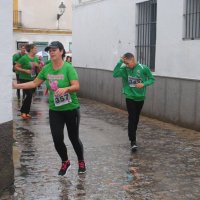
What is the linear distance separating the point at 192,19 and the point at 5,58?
5630mm

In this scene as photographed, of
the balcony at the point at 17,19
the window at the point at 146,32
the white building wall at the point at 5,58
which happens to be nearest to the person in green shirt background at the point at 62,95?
the white building wall at the point at 5,58

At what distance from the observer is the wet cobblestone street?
5.61 m

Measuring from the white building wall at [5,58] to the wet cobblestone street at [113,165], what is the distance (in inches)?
38.6

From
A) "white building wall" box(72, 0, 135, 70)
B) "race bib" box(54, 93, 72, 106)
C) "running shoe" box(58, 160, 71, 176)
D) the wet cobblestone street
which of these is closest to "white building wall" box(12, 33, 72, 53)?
"white building wall" box(72, 0, 135, 70)

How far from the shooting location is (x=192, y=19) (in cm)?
1019

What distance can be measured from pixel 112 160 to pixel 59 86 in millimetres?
1795

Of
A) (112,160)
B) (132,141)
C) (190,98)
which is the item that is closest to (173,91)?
(190,98)

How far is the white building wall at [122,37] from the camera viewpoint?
10344 mm

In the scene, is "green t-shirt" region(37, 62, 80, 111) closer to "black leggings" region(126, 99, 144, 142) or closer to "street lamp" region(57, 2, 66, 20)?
"black leggings" region(126, 99, 144, 142)

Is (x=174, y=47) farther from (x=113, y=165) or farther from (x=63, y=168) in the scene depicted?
(x=63, y=168)

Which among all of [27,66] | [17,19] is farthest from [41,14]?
[27,66]

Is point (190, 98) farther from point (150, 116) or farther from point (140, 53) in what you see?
point (140, 53)

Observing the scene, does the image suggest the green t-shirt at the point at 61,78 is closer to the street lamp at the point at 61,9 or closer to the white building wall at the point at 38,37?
the white building wall at the point at 38,37

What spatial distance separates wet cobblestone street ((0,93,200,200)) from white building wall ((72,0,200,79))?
56.4 inches
